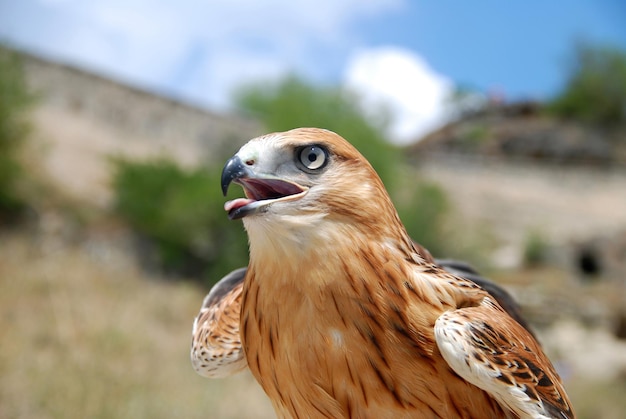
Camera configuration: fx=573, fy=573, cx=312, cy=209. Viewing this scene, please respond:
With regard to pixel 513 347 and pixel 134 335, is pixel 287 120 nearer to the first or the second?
pixel 134 335

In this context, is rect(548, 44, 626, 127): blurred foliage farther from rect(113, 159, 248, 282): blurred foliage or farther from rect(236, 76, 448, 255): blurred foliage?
rect(113, 159, 248, 282): blurred foliage

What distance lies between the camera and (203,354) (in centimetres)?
189

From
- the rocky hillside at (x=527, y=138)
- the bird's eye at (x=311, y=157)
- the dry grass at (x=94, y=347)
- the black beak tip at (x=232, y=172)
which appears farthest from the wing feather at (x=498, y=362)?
the rocky hillside at (x=527, y=138)

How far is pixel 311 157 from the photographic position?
1497 mm

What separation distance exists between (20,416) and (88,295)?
5224 millimetres

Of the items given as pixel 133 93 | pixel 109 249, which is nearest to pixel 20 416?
pixel 109 249

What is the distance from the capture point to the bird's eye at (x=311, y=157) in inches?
58.7

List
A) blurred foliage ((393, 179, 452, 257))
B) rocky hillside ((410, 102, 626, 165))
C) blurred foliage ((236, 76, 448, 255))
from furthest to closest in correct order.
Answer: rocky hillside ((410, 102, 626, 165))
blurred foliage ((393, 179, 452, 257))
blurred foliage ((236, 76, 448, 255))

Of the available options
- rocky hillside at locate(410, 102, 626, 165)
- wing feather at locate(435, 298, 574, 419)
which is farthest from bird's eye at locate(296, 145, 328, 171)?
rocky hillside at locate(410, 102, 626, 165)

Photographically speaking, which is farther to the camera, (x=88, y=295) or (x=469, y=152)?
(x=469, y=152)

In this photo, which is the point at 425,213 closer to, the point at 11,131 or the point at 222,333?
the point at 11,131

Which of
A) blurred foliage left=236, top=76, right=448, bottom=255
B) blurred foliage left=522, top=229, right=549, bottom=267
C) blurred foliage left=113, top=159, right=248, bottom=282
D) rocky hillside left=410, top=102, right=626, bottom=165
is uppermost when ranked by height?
rocky hillside left=410, top=102, right=626, bottom=165

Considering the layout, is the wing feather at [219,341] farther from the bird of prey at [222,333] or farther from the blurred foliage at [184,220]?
the blurred foliage at [184,220]

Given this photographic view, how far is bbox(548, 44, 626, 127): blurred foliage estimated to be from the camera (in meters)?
33.3
